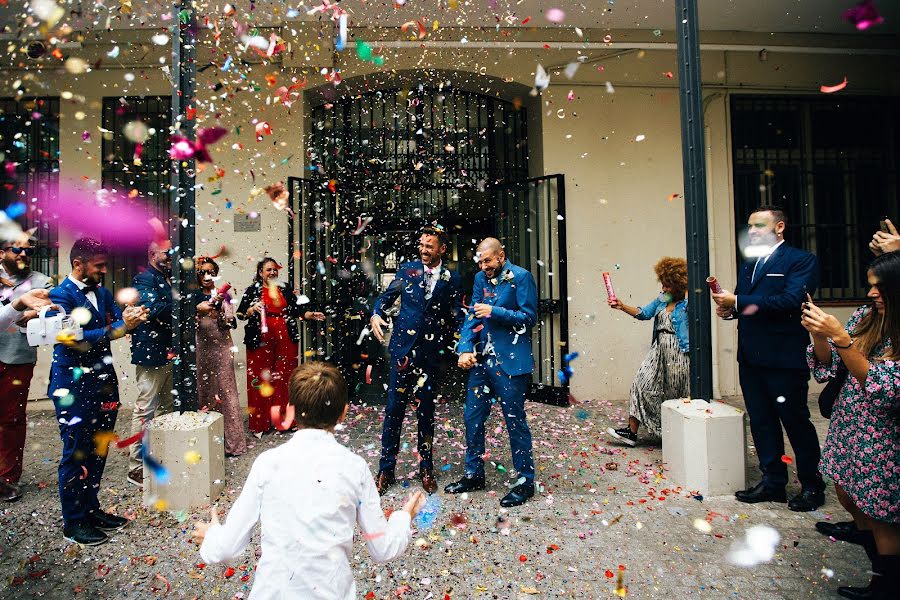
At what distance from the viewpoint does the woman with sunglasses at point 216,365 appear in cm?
506

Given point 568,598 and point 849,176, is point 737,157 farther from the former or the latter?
point 568,598

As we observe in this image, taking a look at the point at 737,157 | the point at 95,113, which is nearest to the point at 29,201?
the point at 95,113

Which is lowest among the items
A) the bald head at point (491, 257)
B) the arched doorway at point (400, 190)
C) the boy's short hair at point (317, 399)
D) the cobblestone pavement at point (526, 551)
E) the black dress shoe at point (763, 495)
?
the cobblestone pavement at point (526, 551)

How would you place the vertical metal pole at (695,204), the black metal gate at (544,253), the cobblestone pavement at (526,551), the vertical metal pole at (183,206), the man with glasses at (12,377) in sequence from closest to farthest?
1. the cobblestone pavement at (526,551)
2. the vertical metal pole at (183,206)
3. the man with glasses at (12,377)
4. the vertical metal pole at (695,204)
5. the black metal gate at (544,253)

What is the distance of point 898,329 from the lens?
2578 mm

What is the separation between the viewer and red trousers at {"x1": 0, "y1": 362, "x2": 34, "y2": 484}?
13.3 ft

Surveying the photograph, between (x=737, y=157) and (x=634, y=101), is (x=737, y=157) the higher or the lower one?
the lower one

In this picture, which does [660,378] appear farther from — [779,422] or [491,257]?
[491,257]

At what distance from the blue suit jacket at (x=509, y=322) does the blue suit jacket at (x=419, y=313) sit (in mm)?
250

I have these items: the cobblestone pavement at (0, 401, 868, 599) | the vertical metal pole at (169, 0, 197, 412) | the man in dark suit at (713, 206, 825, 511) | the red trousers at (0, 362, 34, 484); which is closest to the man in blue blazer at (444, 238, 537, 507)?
the cobblestone pavement at (0, 401, 868, 599)

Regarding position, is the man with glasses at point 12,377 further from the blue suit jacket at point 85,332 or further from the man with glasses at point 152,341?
the blue suit jacket at point 85,332

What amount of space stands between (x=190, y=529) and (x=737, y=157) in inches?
304

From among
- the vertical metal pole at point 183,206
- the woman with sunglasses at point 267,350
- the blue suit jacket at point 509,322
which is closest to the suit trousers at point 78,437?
the vertical metal pole at point 183,206

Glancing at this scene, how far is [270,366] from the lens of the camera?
5.70 m
